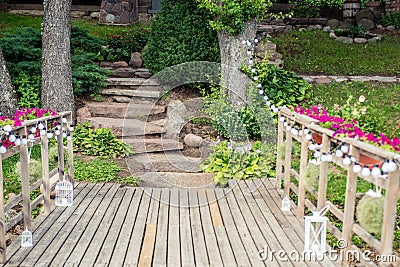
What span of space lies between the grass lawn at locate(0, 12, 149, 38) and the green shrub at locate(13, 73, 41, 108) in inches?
143

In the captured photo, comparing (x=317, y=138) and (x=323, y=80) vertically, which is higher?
(x=323, y=80)

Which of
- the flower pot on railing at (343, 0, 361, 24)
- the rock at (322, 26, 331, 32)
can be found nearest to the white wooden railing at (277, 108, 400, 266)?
the rock at (322, 26, 331, 32)

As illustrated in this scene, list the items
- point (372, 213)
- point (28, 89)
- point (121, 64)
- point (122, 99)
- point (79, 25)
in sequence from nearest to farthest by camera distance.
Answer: point (372, 213) → point (28, 89) → point (122, 99) → point (121, 64) → point (79, 25)

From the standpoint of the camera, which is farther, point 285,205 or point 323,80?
point 323,80

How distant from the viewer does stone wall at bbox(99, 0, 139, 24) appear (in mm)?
12875

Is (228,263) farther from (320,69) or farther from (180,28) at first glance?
(320,69)

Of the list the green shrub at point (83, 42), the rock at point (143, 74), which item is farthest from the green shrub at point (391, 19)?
the green shrub at point (83, 42)

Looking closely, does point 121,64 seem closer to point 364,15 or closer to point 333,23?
point 333,23

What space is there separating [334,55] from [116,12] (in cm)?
→ 570

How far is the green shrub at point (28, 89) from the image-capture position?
7.48 metres

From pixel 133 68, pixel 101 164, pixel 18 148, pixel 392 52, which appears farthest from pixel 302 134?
pixel 392 52

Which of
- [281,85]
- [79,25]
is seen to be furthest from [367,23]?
[79,25]

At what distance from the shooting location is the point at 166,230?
4297mm

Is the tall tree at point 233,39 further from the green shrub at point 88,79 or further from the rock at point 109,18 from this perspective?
the rock at point 109,18
